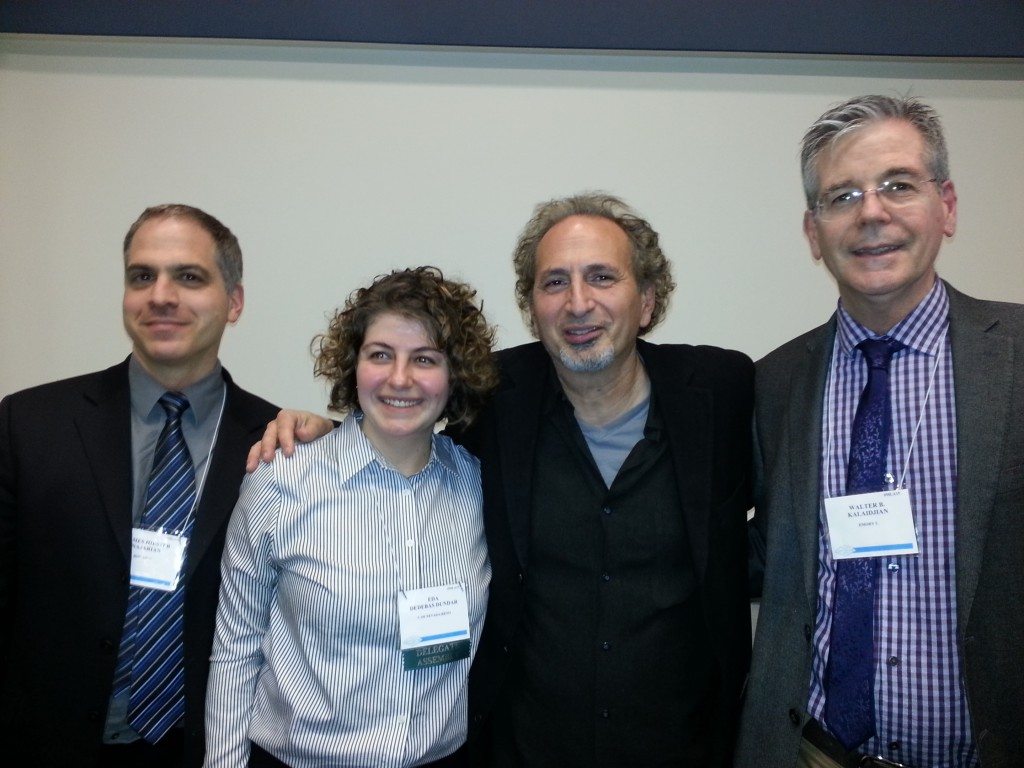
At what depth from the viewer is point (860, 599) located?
149 centimetres

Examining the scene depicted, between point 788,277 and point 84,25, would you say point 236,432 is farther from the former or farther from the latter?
point 788,277

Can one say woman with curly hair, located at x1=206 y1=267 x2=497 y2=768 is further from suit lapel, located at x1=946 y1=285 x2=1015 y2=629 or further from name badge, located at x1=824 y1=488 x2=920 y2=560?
suit lapel, located at x1=946 y1=285 x2=1015 y2=629

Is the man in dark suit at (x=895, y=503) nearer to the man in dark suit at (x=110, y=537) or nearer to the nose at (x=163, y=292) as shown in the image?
the man in dark suit at (x=110, y=537)

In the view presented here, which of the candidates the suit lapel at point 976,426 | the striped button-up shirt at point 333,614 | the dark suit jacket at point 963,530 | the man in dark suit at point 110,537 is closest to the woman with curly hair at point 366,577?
the striped button-up shirt at point 333,614

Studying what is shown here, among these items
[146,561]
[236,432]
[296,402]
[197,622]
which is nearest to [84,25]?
[296,402]

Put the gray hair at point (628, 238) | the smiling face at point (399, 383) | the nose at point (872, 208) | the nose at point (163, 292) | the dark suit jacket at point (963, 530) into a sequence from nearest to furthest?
the dark suit jacket at point (963, 530) < the nose at point (872, 208) < the smiling face at point (399, 383) < the nose at point (163, 292) < the gray hair at point (628, 238)

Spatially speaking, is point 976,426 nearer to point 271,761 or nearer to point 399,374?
point 399,374

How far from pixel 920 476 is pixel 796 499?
10.4 inches

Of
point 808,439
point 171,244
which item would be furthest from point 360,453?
point 808,439

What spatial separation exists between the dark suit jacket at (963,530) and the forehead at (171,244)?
5.27 ft

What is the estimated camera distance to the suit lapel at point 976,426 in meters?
1.38

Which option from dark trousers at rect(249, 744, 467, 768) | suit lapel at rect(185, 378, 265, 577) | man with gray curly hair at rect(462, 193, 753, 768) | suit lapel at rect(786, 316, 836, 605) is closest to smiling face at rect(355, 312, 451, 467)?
man with gray curly hair at rect(462, 193, 753, 768)

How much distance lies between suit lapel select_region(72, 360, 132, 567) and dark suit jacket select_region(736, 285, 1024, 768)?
158 cm

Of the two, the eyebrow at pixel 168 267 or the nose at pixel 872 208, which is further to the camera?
the eyebrow at pixel 168 267
